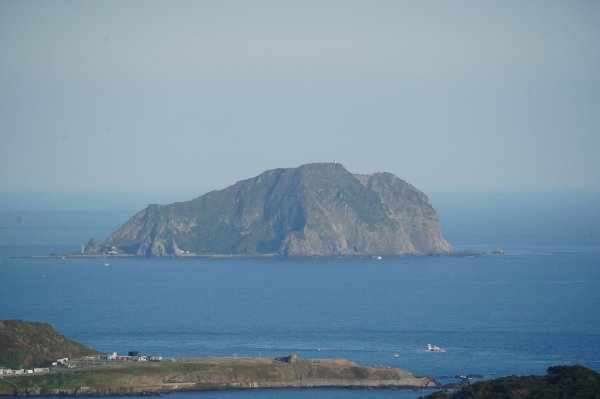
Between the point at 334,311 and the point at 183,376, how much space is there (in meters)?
43.2

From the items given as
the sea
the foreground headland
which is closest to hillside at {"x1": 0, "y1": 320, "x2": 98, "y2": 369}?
the foreground headland

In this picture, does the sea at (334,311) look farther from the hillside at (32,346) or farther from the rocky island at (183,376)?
the hillside at (32,346)

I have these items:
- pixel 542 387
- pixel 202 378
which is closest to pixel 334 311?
pixel 202 378

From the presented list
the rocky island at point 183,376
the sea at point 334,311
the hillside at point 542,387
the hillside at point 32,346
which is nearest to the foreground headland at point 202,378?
the rocky island at point 183,376

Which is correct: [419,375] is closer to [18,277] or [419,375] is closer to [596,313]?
[596,313]

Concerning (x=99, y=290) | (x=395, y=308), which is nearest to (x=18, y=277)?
(x=99, y=290)

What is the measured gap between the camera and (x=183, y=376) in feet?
333

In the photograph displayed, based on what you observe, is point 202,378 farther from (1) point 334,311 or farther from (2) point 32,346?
(1) point 334,311

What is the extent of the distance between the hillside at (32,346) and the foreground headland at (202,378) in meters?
3.88

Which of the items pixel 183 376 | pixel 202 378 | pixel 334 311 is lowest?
pixel 202 378

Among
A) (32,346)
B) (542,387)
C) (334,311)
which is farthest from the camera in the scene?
(334,311)

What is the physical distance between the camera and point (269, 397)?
3836 inches

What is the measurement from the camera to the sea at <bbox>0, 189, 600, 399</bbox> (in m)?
113

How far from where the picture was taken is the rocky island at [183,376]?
9875 cm
